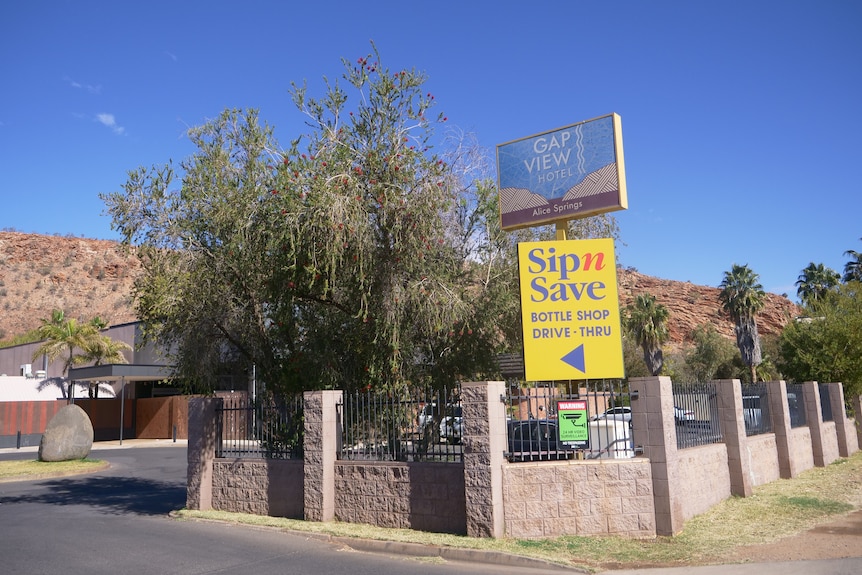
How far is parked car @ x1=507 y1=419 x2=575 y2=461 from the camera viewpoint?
36.7ft

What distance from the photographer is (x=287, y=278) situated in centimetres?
1293

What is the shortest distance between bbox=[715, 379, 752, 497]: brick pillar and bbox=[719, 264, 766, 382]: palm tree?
139ft

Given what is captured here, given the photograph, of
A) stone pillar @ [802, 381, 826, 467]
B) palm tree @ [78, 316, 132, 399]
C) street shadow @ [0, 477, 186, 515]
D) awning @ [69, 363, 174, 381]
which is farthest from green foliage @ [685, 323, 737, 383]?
street shadow @ [0, 477, 186, 515]

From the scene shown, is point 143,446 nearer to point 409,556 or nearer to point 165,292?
point 165,292

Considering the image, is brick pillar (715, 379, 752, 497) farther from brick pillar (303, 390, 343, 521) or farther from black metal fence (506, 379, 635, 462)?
brick pillar (303, 390, 343, 521)

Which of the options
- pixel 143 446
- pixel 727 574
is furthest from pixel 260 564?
pixel 143 446

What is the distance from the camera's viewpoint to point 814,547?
33.5 feet

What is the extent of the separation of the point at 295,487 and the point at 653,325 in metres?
42.7

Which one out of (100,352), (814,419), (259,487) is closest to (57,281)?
(100,352)

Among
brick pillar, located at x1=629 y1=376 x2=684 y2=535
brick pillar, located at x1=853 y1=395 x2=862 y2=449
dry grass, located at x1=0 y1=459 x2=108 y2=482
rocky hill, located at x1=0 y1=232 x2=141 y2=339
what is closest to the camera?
brick pillar, located at x1=629 y1=376 x2=684 y2=535

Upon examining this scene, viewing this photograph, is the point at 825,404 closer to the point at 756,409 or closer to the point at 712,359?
the point at 756,409

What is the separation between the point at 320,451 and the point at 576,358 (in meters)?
Answer: 4.87

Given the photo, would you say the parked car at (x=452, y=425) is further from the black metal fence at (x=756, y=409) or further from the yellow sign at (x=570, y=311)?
the black metal fence at (x=756, y=409)

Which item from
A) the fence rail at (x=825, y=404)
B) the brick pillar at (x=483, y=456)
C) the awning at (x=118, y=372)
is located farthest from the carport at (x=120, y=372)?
the fence rail at (x=825, y=404)
